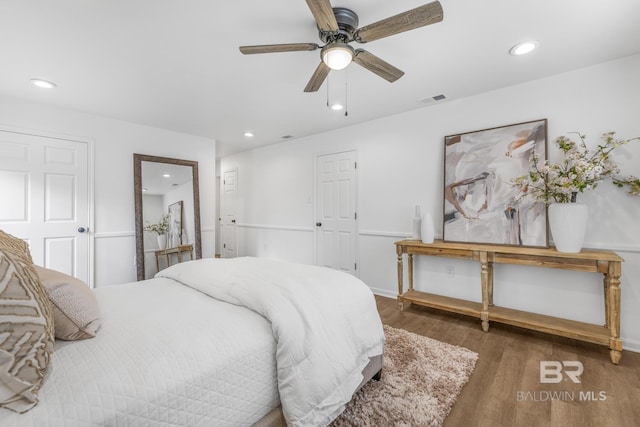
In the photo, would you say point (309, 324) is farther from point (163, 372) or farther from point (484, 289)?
point (484, 289)

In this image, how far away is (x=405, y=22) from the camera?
4.77ft

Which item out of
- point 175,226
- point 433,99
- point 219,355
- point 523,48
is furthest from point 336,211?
point 219,355

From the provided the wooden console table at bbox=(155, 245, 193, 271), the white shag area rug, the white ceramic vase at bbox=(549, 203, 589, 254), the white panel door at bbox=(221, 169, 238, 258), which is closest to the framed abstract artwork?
the white ceramic vase at bbox=(549, 203, 589, 254)

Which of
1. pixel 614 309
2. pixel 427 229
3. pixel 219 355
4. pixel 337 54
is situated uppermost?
pixel 337 54

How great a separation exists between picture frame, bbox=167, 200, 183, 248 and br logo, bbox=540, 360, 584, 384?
4.28 metres

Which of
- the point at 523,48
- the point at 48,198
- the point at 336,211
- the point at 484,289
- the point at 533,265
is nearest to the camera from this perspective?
the point at 523,48

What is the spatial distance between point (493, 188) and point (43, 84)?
180 inches

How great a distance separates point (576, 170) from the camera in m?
2.21

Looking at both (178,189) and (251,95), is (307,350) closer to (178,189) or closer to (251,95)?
(251,95)

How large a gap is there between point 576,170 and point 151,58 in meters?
3.61

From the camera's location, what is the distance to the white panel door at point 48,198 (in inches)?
114

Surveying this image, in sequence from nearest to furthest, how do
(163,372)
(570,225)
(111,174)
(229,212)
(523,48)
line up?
(163,372) < (523,48) < (570,225) < (111,174) < (229,212)

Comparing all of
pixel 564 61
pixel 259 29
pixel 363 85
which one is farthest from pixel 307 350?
pixel 564 61

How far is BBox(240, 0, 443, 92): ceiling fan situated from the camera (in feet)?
4.55
